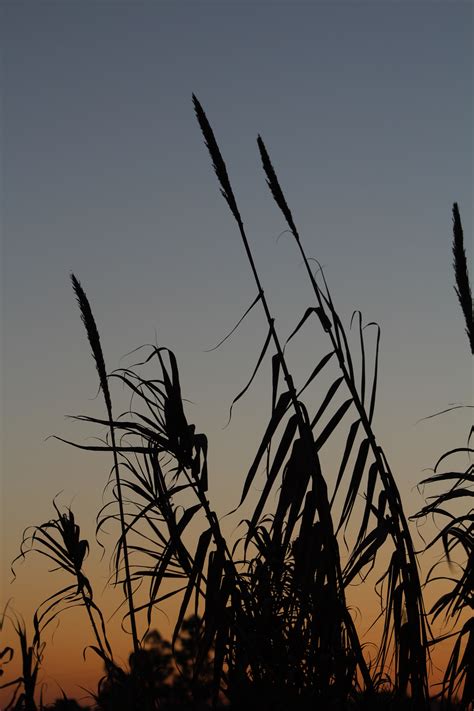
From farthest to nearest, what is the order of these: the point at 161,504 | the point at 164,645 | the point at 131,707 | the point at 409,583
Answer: the point at 164,645 → the point at 131,707 → the point at 161,504 → the point at 409,583

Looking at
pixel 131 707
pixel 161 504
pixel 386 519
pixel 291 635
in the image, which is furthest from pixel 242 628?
pixel 131 707

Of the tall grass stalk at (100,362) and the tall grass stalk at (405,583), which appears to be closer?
the tall grass stalk at (405,583)

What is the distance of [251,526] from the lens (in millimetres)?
3121

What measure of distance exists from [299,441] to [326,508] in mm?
264

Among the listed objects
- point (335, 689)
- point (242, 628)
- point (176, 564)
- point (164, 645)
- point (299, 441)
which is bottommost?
point (335, 689)

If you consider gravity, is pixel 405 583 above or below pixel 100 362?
below

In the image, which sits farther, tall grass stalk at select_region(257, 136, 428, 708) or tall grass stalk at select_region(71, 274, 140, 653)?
tall grass stalk at select_region(71, 274, 140, 653)

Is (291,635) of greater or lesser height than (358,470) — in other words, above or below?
below

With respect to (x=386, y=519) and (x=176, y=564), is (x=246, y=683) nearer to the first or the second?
(x=176, y=564)

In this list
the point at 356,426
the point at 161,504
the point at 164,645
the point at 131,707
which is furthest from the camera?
the point at 164,645

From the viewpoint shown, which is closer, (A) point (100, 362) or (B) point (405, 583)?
(B) point (405, 583)

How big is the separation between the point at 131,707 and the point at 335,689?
62.7 inches

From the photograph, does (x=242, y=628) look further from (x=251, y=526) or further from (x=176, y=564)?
(x=251, y=526)

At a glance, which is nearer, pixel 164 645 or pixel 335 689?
pixel 335 689
